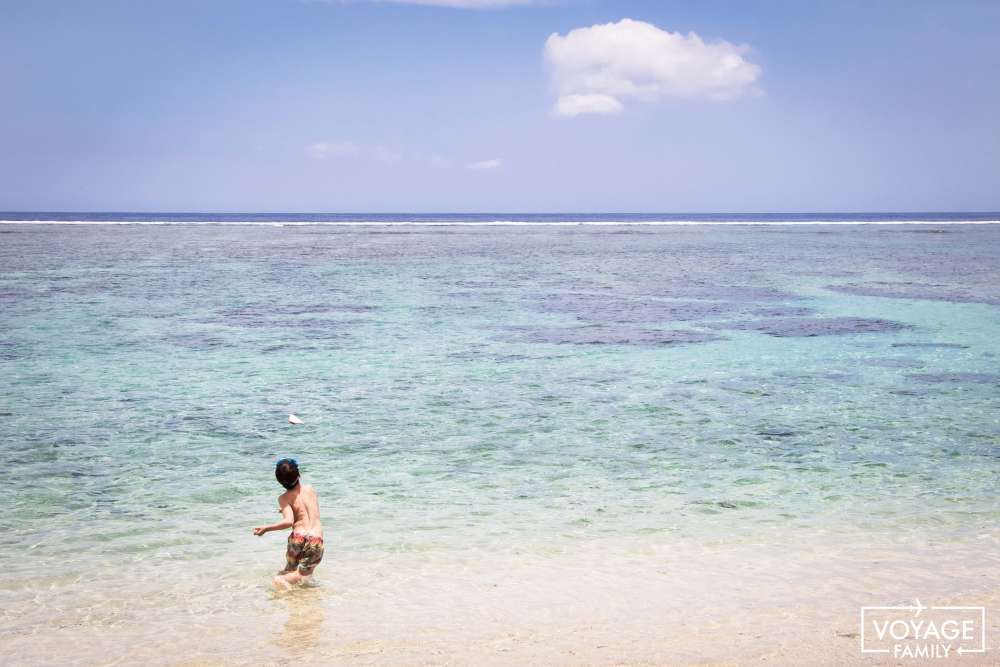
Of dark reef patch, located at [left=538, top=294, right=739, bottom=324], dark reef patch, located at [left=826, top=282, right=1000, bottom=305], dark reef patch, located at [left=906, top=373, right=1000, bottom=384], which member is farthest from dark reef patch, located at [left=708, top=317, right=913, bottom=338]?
dark reef patch, located at [left=826, top=282, right=1000, bottom=305]

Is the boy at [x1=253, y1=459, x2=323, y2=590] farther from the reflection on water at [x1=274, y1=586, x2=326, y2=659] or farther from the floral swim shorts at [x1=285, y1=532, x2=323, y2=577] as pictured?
the reflection on water at [x1=274, y1=586, x2=326, y2=659]

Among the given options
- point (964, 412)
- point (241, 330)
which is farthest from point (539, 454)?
point (241, 330)

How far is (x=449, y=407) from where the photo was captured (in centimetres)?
1285

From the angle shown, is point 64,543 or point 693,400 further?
point 693,400

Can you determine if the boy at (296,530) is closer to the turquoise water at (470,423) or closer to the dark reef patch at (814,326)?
the turquoise water at (470,423)

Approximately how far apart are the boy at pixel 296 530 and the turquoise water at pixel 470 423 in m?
0.40

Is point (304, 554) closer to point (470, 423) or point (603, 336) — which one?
point (470, 423)

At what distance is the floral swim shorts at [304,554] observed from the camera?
6773mm

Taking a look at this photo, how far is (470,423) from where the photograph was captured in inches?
470

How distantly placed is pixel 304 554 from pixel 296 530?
21cm

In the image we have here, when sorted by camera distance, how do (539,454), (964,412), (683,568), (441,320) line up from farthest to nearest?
1. (441,320)
2. (964,412)
3. (539,454)
4. (683,568)

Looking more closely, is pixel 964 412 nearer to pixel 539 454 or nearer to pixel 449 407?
pixel 539 454

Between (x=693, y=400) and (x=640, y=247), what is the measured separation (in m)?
45.0

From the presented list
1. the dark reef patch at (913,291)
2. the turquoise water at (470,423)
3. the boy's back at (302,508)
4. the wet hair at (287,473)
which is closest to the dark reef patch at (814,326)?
the turquoise water at (470,423)
